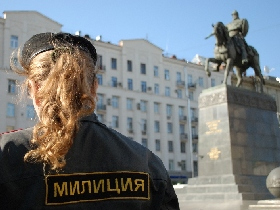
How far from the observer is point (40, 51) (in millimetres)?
1603

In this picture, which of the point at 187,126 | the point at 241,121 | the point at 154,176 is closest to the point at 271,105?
the point at 241,121

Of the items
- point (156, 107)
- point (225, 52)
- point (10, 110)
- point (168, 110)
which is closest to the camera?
point (225, 52)

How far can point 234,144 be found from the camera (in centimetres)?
1515

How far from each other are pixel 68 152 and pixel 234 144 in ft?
46.6

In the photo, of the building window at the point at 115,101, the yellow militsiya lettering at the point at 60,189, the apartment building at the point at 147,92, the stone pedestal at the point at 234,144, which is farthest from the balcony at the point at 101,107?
the yellow militsiya lettering at the point at 60,189

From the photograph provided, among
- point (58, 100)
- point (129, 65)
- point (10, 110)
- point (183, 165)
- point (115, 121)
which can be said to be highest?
point (129, 65)

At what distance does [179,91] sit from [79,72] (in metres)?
52.2

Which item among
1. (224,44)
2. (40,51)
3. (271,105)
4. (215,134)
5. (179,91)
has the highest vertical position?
(179,91)

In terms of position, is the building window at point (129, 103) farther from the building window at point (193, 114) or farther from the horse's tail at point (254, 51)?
the horse's tail at point (254, 51)

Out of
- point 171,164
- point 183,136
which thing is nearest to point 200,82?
point 183,136

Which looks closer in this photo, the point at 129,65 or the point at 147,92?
the point at 129,65

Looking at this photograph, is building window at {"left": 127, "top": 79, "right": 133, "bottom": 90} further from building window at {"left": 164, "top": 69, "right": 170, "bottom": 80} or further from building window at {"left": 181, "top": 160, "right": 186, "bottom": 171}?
building window at {"left": 181, "top": 160, "right": 186, "bottom": 171}

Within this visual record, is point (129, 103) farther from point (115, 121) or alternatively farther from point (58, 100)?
point (58, 100)

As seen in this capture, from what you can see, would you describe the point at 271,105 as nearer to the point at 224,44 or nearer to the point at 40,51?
the point at 224,44
